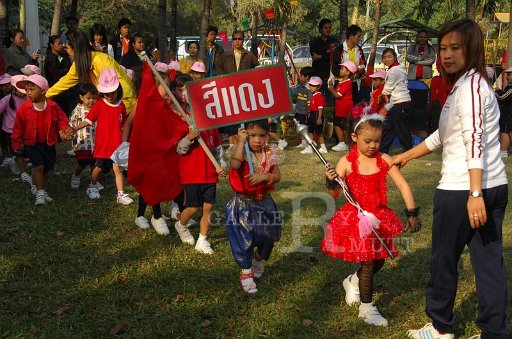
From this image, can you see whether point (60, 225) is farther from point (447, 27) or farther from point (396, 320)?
point (447, 27)

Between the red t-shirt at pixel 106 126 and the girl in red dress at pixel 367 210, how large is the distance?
4080 millimetres

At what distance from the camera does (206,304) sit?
190 inches

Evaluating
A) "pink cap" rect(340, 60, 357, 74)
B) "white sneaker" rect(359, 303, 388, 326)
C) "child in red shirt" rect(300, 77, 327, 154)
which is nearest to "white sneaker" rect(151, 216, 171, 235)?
"white sneaker" rect(359, 303, 388, 326)

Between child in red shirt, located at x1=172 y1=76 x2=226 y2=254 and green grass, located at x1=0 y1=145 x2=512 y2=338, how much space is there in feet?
1.13

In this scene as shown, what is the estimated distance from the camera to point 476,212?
11.5 feet

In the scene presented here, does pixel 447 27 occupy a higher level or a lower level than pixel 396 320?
higher

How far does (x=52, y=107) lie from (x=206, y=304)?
4117mm

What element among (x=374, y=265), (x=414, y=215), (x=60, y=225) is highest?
(x=414, y=215)

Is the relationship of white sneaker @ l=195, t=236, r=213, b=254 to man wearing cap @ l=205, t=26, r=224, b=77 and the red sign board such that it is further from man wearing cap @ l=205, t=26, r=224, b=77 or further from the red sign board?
man wearing cap @ l=205, t=26, r=224, b=77

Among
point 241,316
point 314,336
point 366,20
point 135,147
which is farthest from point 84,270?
point 366,20

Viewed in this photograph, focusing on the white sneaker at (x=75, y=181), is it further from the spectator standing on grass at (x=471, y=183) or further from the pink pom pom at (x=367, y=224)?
the spectator standing on grass at (x=471, y=183)

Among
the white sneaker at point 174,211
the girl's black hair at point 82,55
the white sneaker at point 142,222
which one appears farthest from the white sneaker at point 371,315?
the girl's black hair at point 82,55

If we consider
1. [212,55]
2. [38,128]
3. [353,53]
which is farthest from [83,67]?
[212,55]

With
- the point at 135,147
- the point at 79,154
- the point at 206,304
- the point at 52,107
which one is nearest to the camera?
the point at 206,304
